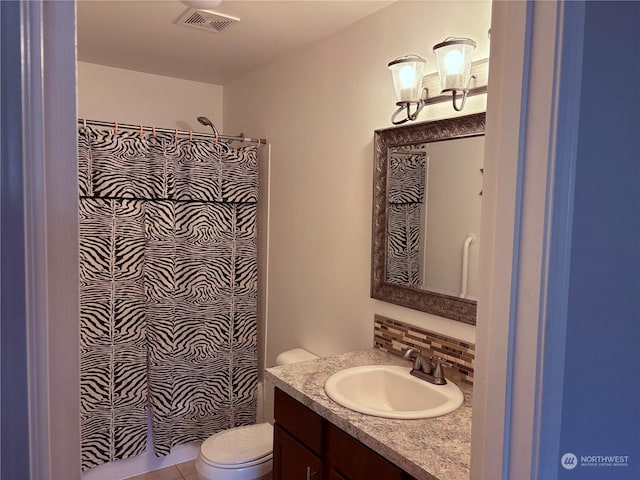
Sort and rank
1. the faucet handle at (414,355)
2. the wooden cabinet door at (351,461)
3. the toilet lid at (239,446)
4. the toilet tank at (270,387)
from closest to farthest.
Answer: the wooden cabinet door at (351,461), the faucet handle at (414,355), the toilet lid at (239,446), the toilet tank at (270,387)

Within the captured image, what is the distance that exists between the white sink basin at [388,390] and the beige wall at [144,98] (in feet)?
7.69

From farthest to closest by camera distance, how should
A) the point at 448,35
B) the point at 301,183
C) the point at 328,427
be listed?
the point at 301,183
the point at 448,35
the point at 328,427

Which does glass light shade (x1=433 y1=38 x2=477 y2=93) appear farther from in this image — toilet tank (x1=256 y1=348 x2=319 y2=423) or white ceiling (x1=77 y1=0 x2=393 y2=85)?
toilet tank (x1=256 y1=348 x2=319 y2=423)

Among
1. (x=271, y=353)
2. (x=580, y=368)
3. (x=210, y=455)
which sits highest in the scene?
(x=580, y=368)

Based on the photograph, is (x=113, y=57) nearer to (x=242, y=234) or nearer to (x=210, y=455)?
(x=242, y=234)

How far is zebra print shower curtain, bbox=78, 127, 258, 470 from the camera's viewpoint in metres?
2.59

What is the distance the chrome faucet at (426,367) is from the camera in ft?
6.08

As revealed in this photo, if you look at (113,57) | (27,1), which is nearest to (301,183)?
(113,57)

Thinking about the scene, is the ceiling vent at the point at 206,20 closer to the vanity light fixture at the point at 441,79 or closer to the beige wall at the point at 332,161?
the beige wall at the point at 332,161

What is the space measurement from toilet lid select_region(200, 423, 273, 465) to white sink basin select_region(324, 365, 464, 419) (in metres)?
Answer: 0.74

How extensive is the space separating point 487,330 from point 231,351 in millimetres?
2402

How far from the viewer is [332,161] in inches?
99.7

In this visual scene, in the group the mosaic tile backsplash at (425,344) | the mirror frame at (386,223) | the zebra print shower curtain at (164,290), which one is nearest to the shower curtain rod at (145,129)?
the zebra print shower curtain at (164,290)

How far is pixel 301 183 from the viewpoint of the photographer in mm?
2791
